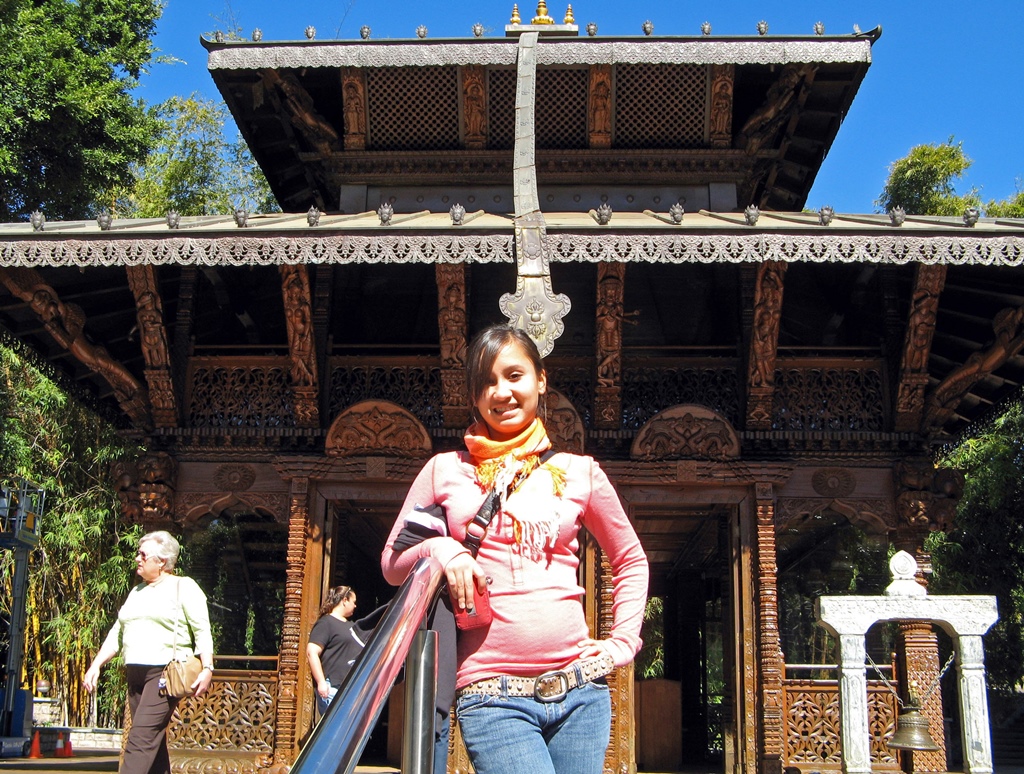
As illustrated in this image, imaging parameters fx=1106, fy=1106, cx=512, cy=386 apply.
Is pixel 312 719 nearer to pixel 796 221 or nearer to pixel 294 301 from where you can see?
pixel 294 301

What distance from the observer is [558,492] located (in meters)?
2.70

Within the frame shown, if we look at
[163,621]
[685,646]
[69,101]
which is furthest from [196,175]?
[163,621]

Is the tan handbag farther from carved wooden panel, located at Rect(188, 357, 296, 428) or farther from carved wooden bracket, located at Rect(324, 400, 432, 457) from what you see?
carved wooden panel, located at Rect(188, 357, 296, 428)

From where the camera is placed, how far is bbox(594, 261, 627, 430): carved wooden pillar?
9117 mm

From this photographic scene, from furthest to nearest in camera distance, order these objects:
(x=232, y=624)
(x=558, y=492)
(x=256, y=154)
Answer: (x=232, y=624), (x=256, y=154), (x=558, y=492)

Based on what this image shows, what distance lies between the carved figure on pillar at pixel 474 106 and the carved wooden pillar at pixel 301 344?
7.33 feet

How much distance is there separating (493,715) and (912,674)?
25.1 ft

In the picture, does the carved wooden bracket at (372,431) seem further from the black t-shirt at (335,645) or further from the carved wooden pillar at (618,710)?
the black t-shirt at (335,645)

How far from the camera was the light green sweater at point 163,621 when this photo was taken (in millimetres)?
5684

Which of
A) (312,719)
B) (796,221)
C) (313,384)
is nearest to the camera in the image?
(796,221)

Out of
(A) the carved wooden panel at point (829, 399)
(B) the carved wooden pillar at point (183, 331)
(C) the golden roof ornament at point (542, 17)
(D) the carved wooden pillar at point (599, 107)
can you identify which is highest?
(C) the golden roof ornament at point (542, 17)

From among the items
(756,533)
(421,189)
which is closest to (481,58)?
(421,189)

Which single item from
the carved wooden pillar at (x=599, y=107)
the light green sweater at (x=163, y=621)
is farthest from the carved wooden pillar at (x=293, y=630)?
the carved wooden pillar at (x=599, y=107)

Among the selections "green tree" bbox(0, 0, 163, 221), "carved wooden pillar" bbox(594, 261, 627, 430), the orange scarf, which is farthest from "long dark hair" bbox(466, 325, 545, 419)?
"green tree" bbox(0, 0, 163, 221)
